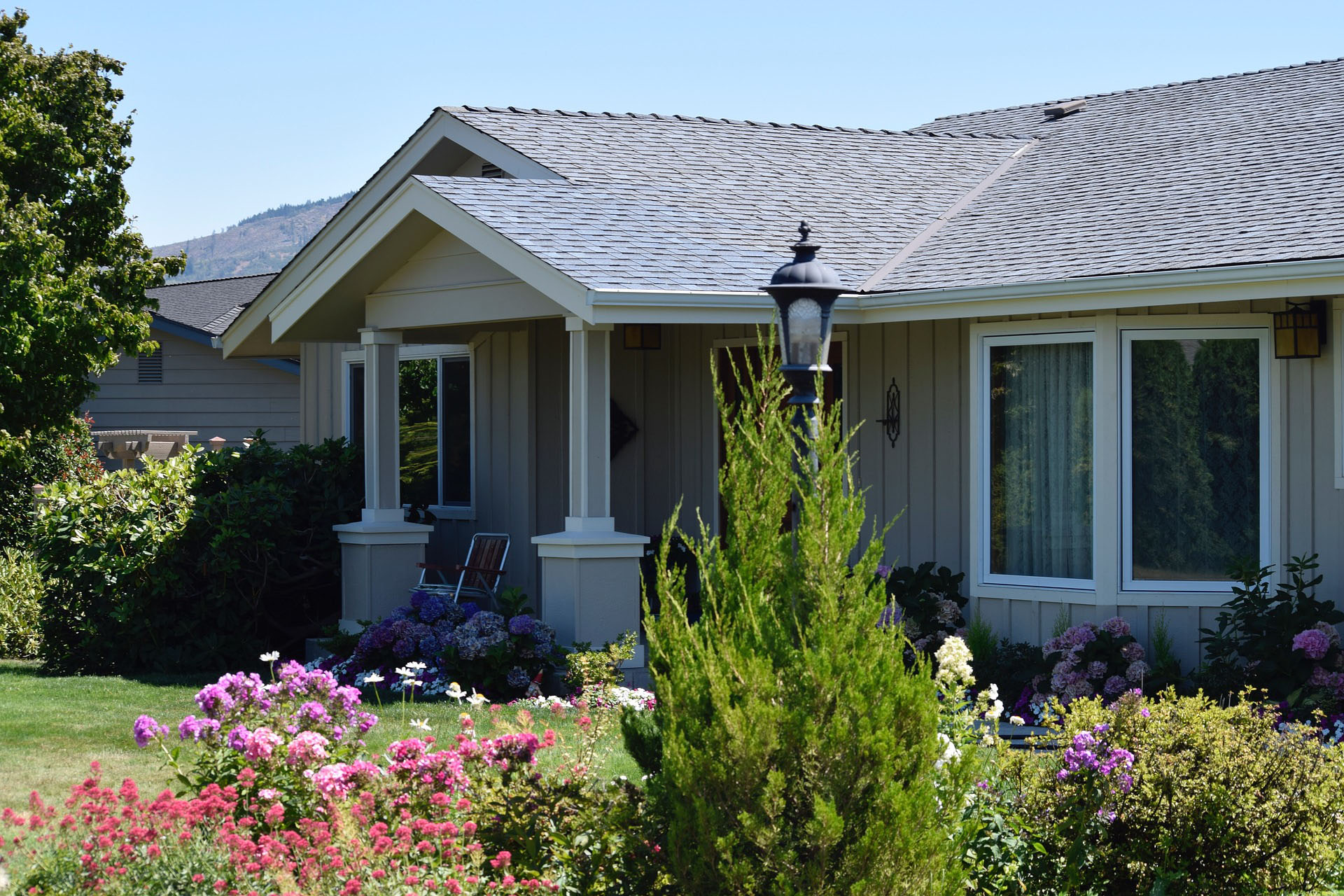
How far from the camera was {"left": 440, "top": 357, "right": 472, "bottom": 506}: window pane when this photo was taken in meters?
13.8

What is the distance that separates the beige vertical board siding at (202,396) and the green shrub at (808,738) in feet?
72.9

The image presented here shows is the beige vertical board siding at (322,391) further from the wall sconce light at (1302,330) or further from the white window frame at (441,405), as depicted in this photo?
the wall sconce light at (1302,330)

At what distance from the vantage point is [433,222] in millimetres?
10891

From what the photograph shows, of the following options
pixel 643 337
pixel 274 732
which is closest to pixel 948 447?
pixel 643 337

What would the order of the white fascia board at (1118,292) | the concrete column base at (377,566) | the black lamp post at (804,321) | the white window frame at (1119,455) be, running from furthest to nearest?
the concrete column base at (377,566) < the white window frame at (1119,455) < the white fascia board at (1118,292) < the black lamp post at (804,321)

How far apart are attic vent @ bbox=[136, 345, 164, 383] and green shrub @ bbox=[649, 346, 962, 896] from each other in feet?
76.1

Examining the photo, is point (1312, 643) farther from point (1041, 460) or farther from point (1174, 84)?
point (1174, 84)

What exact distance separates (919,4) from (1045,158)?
89.9 inches

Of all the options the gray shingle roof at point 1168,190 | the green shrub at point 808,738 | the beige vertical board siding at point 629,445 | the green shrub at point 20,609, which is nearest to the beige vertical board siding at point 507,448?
the beige vertical board siding at point 629,445

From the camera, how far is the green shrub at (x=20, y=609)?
1274 cm

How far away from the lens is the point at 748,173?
42.3ft

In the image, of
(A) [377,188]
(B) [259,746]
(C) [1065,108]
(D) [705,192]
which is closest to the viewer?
(B) [259,746]

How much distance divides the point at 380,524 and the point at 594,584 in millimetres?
2597

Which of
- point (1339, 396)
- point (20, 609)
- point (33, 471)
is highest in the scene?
point (1339, 396)
